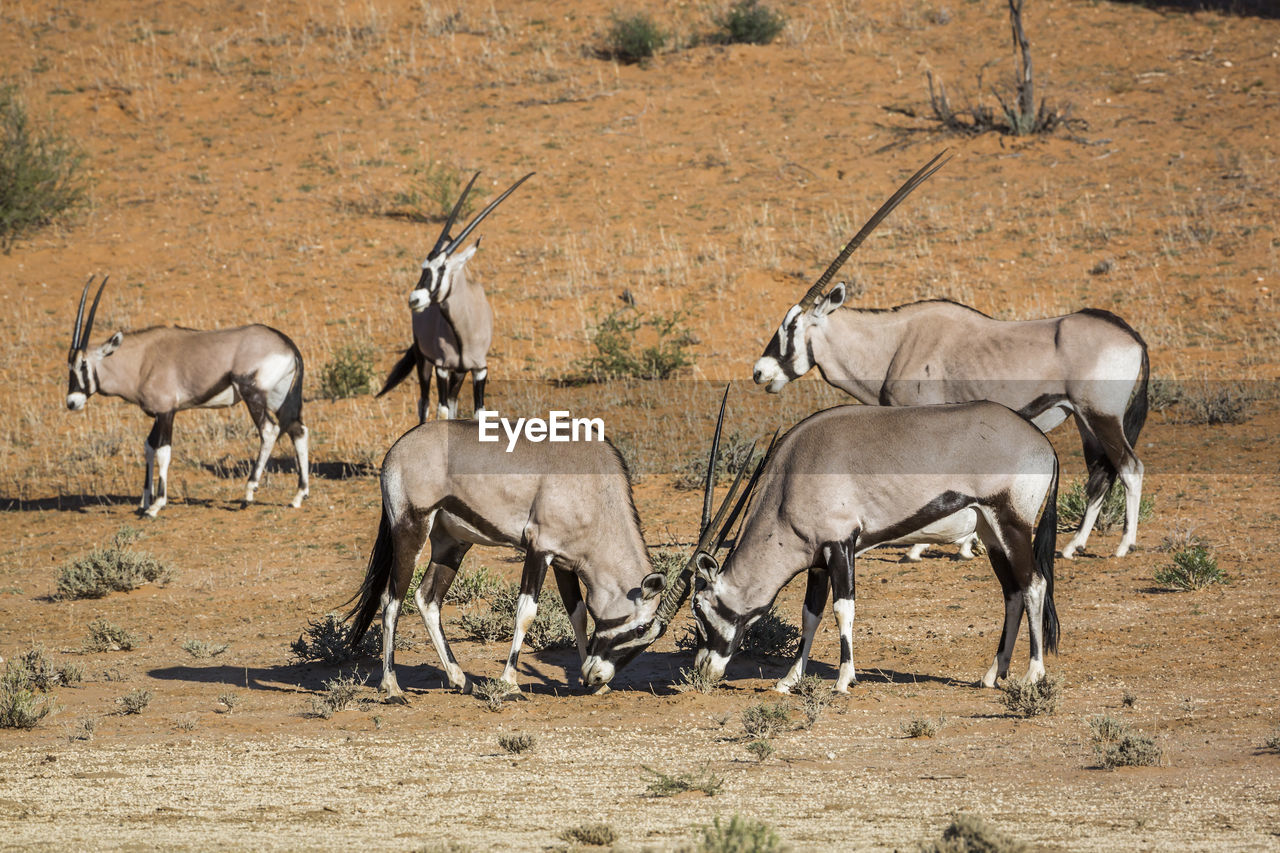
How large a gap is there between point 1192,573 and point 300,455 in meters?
9.94

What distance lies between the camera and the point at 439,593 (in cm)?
883

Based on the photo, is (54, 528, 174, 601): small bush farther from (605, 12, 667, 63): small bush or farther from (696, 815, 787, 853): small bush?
(605, 12, 667, 63): small bush

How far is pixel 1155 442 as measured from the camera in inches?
625

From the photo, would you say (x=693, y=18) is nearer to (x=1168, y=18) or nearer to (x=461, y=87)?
(x=461, y=87)

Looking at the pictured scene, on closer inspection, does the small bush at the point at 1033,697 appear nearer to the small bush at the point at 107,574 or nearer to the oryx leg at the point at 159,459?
the small bush at the point at 107,574

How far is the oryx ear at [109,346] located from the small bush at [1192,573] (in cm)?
1165

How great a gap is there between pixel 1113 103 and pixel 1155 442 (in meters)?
16.1

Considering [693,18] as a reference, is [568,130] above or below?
below

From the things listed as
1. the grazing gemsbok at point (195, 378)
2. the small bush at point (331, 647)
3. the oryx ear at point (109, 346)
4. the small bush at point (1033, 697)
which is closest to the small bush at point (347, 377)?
the grazing gemsbok at point (195, 378)

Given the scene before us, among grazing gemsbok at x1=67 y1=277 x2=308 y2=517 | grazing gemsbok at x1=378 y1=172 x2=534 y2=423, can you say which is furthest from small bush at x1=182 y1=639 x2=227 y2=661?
grazing gemsbok at x1=378 y1=172 x2=534 y2=423

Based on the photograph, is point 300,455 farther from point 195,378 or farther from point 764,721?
point 764,721

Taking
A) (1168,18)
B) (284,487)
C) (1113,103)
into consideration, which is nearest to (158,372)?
(284,487)

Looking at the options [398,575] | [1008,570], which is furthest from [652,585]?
[1008,570]

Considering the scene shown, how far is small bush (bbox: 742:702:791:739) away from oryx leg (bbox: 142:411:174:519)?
9.93 metres
